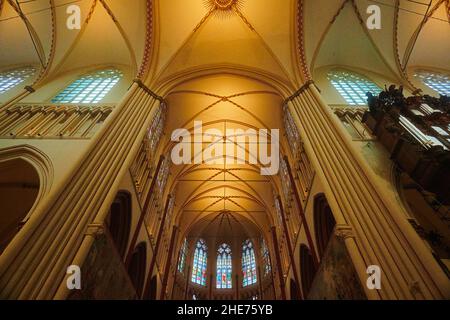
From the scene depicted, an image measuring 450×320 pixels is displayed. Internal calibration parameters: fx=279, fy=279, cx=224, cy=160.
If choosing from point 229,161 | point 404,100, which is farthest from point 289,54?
point 229,161

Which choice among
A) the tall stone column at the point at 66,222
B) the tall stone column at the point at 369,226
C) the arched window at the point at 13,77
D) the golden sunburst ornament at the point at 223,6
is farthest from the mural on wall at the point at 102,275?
the golden sunburst ornament at the point at 223,6

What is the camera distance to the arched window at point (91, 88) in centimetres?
1247

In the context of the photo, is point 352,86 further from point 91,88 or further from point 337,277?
point 91,88

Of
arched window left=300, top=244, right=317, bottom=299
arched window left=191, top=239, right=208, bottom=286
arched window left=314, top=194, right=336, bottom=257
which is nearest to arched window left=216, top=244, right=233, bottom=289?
arched window left=191, top=239, right=208, bottom=286

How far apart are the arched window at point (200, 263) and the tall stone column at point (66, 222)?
17147 millimetres

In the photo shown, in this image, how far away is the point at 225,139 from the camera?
1781cm

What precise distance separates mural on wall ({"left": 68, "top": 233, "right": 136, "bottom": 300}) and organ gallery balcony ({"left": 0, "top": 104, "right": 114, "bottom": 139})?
4137 mm

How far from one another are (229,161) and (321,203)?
9.53 meters

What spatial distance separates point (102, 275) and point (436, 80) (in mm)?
18060

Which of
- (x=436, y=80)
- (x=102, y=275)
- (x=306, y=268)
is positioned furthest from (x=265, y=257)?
(x=102, y=275)

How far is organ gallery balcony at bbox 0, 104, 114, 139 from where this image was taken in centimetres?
969

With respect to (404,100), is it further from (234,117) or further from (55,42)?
(55,42)

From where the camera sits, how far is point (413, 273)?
5.78m

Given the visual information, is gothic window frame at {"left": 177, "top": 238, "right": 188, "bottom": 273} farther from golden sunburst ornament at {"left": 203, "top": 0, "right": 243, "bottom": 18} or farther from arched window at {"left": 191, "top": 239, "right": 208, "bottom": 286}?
golden sunburst ornament at {"left": 203, "top": 0, "right": 243, "bottom": 18}
